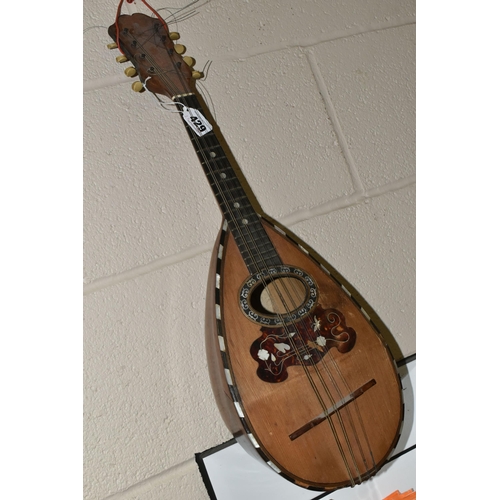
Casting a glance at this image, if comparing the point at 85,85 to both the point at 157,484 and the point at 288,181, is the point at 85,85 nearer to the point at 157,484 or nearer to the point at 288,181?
the point at 288,181

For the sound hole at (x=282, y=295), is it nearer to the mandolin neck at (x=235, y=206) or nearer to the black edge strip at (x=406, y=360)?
the mandolin neck at (x=235, y=206)

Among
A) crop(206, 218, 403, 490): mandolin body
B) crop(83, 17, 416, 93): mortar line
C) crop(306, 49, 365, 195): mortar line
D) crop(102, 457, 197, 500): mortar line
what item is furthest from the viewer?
crop(306, 49, 365, 195): mortar line

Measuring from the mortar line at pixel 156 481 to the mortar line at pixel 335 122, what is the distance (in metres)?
0.78

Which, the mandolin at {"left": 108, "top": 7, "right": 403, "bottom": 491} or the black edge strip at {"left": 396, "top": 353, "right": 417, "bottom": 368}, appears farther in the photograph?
the black edge strip at {"left": 396, "top": 353, "right": 417, "bottom": 368}

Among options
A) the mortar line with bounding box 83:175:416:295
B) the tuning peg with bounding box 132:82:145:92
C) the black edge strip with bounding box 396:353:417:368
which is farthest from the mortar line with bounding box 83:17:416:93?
the black edge strip with bounding box 396:353:417:368

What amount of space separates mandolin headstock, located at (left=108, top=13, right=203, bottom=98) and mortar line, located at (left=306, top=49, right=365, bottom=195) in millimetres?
361

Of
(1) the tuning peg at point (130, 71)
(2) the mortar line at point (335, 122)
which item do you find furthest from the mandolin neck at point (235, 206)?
(2) the mortar line at point (335, 122)

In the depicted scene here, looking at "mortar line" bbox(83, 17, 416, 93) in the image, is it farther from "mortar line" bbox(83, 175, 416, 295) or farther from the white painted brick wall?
"mortar line" bbox(83, 175, 416, 295)

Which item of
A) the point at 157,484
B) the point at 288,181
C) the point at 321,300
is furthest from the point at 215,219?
the point at 157,484

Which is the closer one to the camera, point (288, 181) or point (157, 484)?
point (157, 484)

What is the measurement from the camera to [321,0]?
1.29 metres

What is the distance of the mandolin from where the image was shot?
0.87 meters

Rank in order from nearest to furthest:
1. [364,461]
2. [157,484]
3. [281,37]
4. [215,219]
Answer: [364,461] → [157,484] → [215,219] → [281,37]

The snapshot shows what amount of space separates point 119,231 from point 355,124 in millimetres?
683
